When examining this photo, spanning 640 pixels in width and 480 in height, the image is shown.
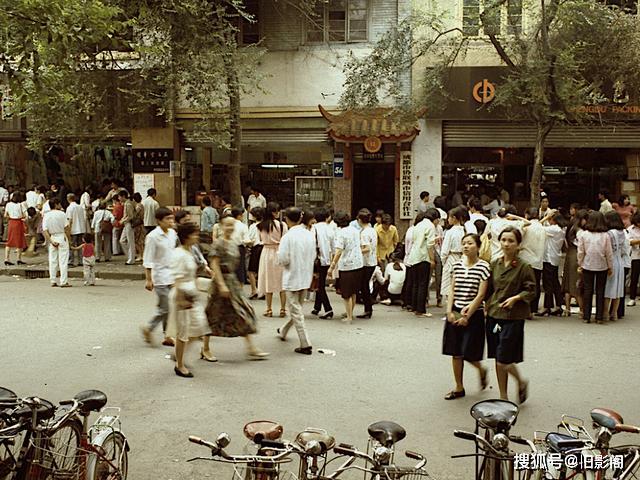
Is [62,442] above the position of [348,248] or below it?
below

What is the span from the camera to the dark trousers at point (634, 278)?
1266 cm

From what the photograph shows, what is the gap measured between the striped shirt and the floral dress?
99.4 inches

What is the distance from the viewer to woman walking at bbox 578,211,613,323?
11125 mm

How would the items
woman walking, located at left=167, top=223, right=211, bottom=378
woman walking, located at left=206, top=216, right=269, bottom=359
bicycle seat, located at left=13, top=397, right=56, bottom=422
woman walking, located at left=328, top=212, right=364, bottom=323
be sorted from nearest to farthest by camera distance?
1. bicycle seat, located at left=13, top=397, right=56, bottom=422
2. woman walking, located at left=167, top=223, right=211, bottom=378
3. woman walking, located at left=206, top=216, right=269, bottom=359
4. woman walking, located at left=328, top=212, right=364, bottom=323

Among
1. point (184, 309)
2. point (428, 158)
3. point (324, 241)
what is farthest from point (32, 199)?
point (184, 309)

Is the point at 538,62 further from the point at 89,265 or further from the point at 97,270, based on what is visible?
the point at 97,270

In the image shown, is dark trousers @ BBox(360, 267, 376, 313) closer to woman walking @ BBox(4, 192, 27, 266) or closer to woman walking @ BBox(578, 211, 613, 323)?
woman walking @ BBox(578, 211, 613, 323)

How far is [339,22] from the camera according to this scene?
1800 centimetres

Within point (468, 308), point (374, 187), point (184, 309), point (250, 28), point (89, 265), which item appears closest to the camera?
point (468, 308)

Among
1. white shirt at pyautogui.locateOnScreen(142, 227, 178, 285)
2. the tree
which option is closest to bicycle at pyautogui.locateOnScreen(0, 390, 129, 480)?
white shirt at pyautogui.locateOnScreen(142, 227, 178, 285)

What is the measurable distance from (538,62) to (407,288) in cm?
554

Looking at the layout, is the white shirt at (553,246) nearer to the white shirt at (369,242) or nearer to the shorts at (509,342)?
the white shirt at (369,242)

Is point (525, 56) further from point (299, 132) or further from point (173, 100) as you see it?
point (173, 100)

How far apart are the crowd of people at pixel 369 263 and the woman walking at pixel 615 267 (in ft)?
0.06
